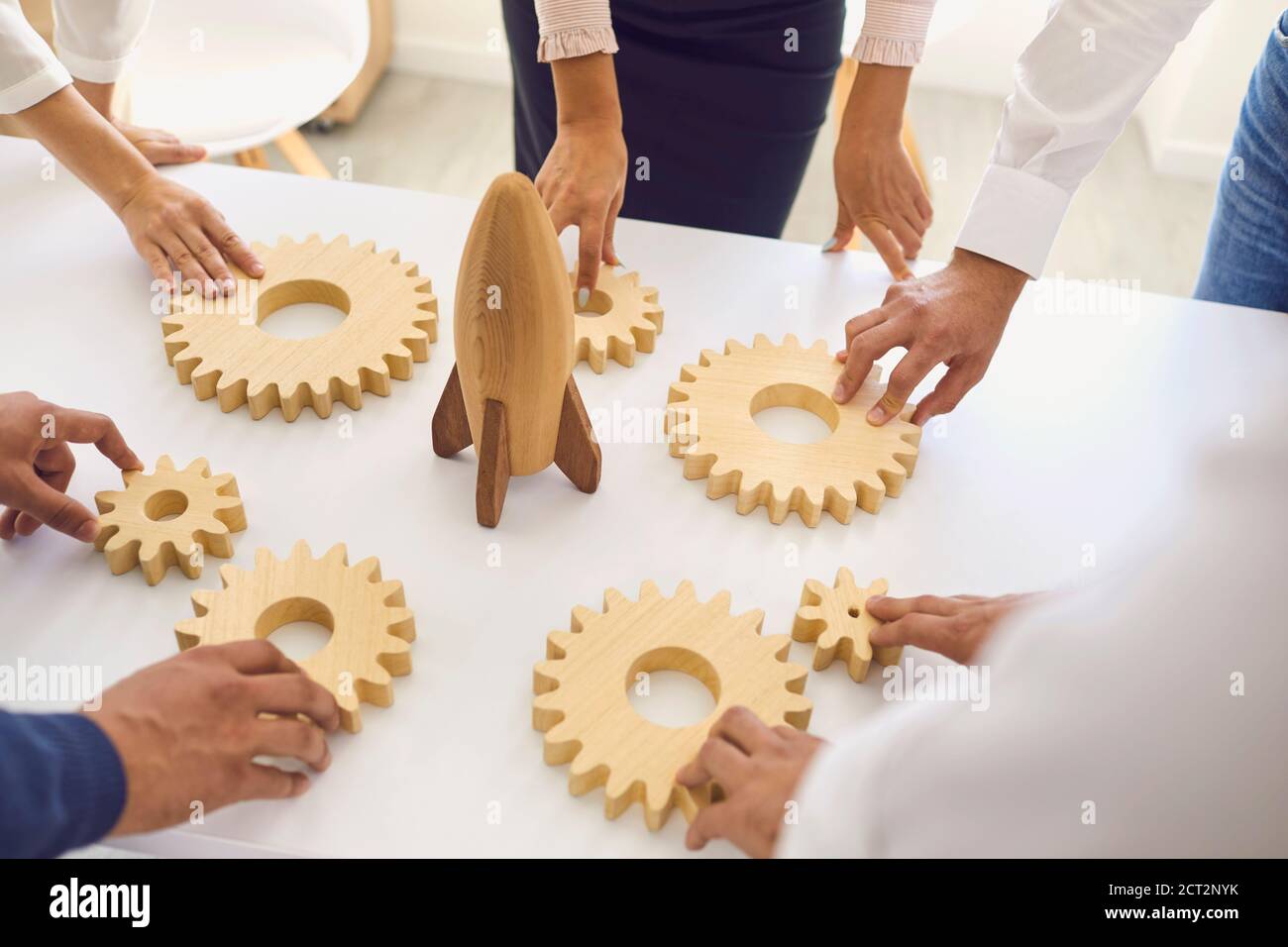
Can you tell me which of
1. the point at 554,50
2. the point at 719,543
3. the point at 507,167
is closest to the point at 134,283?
the point at 554,50

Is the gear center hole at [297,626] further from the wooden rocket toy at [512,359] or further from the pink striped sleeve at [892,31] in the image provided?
the pink striped sleeve at [892,31]

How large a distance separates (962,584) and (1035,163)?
0.49 metres

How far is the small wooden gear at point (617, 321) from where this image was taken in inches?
45.4

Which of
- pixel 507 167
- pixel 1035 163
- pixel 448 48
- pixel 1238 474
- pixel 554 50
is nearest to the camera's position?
pixel 1238 474

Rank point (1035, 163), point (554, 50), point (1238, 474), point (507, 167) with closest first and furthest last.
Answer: point (1238, 474)
point (1035, 163)
point (554, 50)
point (507, 167)

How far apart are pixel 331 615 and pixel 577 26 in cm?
78

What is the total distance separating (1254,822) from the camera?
631 millimetres

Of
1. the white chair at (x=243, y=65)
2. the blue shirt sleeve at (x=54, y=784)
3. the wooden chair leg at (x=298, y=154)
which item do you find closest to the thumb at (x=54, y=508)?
the blue shirt sleeve at (x=54, y=784)

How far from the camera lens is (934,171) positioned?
3.02 m

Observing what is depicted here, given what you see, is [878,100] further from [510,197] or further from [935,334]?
[510,197]

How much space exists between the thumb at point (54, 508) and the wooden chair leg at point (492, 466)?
13.5 inches

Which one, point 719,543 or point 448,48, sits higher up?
point 719,543
